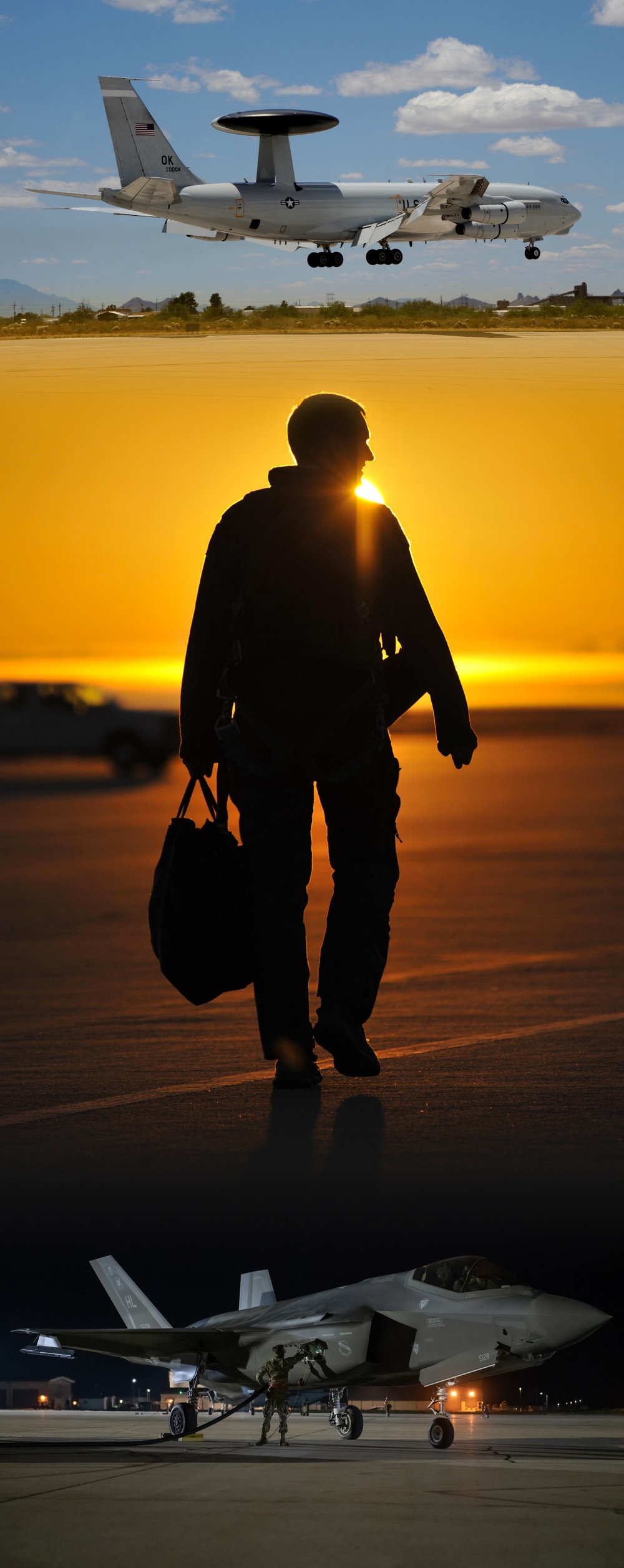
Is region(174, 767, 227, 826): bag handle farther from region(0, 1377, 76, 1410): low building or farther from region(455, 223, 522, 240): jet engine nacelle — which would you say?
region(0, 1377, 76, 1410): low building

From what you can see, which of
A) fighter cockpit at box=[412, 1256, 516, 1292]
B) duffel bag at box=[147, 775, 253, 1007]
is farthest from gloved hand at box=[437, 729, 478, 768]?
fighter cockpit at box=[412, 1256, 516, 1292]

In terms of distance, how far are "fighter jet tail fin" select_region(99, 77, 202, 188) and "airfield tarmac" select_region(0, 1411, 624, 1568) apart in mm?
31069

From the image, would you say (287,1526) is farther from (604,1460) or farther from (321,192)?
(321,192)

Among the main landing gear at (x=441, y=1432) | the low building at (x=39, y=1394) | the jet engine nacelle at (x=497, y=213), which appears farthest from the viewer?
the low building at (x=39, y=1394)

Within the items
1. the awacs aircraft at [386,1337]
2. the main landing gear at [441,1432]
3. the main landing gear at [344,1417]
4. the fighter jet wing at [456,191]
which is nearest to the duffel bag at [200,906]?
the awacs aircraft at [386,1337]

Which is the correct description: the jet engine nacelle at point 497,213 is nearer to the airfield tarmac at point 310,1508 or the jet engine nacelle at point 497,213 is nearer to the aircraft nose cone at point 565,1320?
the aircraft nose cone at point 565,1320

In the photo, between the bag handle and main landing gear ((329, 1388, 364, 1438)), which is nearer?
the bag handle

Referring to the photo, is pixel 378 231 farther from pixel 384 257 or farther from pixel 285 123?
pixel 285 123

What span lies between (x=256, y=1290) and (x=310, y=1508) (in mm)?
26950

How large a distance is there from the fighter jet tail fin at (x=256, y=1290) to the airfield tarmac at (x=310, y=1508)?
1666cm

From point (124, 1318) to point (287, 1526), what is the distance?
23992mm

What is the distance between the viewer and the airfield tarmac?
719cm

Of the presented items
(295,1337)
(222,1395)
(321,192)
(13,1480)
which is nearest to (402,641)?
(13,1480)

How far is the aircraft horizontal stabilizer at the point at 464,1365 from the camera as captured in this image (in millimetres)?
15354
